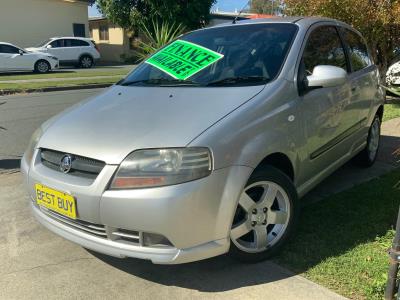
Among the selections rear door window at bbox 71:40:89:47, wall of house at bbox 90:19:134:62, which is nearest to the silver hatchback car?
rear door window at bbox 71:40:89:47

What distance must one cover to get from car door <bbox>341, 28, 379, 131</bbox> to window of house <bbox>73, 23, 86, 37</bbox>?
26.5m

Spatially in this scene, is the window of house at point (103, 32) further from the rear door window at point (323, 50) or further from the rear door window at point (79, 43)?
the rear door window at point (323, 50)

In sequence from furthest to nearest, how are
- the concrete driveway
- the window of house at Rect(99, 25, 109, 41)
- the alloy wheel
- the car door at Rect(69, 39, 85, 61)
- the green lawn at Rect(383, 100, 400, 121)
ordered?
the window of house at Rect(99, 25, 109, 41) < the car door at Rect(69, 39, 85, 61) < the green lawn at Rect(383, 100, 400, 121) < the alloy wheel < the concrete driveway

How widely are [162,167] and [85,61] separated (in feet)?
78.6

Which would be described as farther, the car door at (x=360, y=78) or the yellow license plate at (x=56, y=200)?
the car door at (x=360, y=78)

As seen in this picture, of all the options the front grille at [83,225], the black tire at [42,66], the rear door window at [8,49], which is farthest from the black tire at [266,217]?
the black tire at [42,66]

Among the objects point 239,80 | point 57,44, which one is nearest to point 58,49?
point 57,44

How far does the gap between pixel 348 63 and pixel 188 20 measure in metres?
25.4

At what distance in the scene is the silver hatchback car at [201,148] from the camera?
265 cm

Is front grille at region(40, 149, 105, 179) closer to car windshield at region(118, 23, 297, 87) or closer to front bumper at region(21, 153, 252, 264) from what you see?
front bumper at region(21, 153, 252, 264)

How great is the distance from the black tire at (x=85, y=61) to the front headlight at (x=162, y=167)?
2371 centimetres

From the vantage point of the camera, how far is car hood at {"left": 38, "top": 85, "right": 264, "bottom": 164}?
8.99 feet

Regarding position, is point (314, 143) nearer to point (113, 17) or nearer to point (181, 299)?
point (181, 299)

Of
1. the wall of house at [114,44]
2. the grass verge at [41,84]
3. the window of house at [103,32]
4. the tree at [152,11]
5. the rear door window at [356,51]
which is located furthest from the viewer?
the window of house at [103,32]
